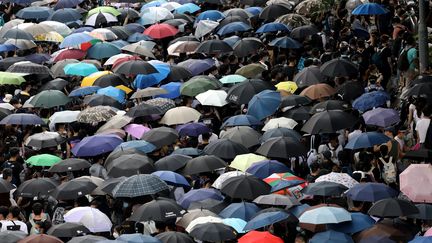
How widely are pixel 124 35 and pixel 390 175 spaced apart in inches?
456

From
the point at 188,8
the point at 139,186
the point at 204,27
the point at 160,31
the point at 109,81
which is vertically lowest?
the point at 188,8

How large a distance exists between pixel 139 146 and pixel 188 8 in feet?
37.5

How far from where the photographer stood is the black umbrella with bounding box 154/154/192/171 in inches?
787

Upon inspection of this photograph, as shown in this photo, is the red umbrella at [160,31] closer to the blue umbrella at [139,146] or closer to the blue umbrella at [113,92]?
the blue umbrella at [113,92]

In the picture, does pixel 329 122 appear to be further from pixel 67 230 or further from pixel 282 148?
pixel 67 230

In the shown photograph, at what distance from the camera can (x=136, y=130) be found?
22734 mm

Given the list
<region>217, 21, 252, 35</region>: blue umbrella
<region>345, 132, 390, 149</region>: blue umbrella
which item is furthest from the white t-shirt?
<region>217, 21, 252, 35</region>: blue umbrella

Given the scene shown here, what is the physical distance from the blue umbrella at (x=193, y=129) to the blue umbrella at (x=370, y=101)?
2713 millimetres

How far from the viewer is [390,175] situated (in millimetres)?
19984

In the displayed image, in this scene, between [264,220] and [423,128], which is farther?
[423,128]

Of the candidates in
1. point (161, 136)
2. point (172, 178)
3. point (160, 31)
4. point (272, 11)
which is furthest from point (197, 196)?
point (272, 11)

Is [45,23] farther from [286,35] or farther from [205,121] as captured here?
[205,121]

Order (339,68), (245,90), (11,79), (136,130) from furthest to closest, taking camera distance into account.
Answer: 1. (11,79)
2. (339,68)
3. (245,90)
4. (136,130)

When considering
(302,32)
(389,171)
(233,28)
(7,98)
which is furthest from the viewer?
(233,28)
